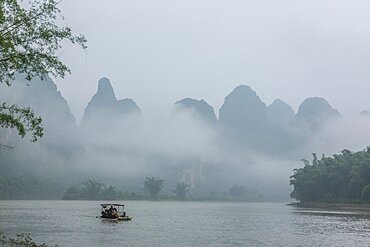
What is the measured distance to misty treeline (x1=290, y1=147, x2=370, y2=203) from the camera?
7312 cm

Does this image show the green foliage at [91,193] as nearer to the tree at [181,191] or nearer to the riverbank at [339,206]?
the tree at [181,191]

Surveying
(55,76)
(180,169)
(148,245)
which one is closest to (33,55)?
(55,76)

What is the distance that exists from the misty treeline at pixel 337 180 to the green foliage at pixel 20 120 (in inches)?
2646

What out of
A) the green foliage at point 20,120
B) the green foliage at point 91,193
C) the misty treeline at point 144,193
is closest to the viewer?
the green foliage at point 20,120

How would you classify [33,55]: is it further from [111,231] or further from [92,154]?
[92,154]

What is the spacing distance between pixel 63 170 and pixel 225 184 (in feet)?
209

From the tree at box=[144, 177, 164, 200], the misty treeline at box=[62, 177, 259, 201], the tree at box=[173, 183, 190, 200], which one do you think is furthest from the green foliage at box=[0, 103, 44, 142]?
the tree at box=[173, 183, 190, 200]

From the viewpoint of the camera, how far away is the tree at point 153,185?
442ft

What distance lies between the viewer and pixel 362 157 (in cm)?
7925

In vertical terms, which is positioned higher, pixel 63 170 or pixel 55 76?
pixel 63 170

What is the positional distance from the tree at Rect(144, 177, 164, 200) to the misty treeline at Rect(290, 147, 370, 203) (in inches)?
1882

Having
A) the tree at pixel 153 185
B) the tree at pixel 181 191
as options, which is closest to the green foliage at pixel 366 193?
the tree at pixel 153 185

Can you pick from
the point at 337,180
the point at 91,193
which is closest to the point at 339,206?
the point at 337,180

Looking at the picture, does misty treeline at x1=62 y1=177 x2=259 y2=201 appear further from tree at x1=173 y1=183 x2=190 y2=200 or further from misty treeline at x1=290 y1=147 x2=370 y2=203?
misty treeline at x1=290 y1=147 x2=370 y2=203
